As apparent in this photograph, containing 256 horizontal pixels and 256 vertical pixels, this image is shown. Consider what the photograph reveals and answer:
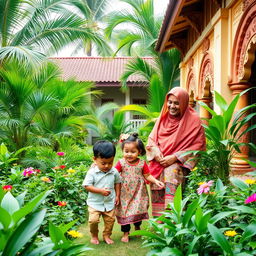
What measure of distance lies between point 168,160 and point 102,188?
26.4 inches

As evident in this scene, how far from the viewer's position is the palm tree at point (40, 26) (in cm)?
688

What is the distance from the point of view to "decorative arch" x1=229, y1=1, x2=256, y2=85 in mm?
3955

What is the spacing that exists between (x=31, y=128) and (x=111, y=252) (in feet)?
11.2

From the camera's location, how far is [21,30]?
708 cm

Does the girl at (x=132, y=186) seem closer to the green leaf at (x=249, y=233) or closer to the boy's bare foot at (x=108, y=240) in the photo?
the boy's bare foot at (x=108, y=240)

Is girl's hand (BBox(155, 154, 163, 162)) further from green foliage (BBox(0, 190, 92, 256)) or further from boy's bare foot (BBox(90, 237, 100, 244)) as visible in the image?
green foliage (BBox(0, 190, 92, 256))

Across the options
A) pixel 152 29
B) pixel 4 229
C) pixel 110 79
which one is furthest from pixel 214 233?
pixel 110 79

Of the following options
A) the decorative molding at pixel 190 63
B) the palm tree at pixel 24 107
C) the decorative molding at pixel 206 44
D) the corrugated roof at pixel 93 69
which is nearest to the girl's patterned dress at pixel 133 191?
the palm tree at pixel 24 107

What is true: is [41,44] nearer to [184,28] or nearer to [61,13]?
[61,13]

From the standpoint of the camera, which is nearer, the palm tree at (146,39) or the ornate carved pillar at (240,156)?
the ornate carved pillar at (240,156)

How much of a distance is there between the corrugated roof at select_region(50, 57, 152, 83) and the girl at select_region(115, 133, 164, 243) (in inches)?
424

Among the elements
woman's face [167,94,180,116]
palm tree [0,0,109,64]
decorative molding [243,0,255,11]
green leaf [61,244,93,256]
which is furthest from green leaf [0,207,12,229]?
palm tree [0,0,109,64]

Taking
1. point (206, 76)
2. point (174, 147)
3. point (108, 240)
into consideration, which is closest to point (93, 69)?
point (206, 76)

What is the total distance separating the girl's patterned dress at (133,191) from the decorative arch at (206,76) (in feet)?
10.5
